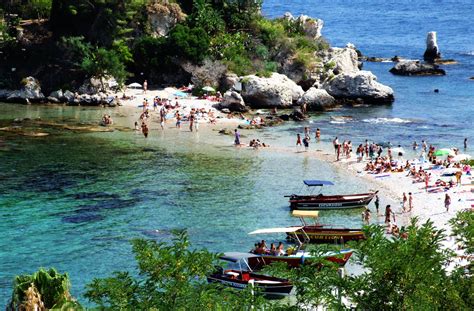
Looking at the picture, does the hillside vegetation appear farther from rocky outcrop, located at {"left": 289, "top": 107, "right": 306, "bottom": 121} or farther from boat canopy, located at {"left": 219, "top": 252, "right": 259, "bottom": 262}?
boat canopy, located at {"left": 219, "top": 252, "right": 259, "bottom": 262}

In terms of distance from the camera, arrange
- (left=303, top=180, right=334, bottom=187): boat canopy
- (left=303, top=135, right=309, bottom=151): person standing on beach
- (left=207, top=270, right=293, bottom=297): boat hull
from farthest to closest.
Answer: (left=303, top=135, right=309, bottom=151): person standing on beach < (left=303, top=180, right=334, bottom=187): boat canopy < (left=207, top=270, right=293, bottom=297): boat hull

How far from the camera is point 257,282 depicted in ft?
120

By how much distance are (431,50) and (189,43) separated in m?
48.6

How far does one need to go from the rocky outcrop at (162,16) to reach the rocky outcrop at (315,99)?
1804cm

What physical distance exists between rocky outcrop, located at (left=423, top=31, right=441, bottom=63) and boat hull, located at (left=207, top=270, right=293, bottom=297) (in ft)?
286

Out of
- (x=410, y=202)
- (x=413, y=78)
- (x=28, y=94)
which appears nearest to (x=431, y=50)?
(x=413, y=78)

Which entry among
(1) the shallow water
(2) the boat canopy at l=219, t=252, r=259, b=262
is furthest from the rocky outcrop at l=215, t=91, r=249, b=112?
(2) the boat canopy at l=219, t=252, r=259, b=262

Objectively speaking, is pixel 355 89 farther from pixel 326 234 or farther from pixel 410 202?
pixel 326 234

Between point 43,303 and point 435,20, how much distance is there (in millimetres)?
160259

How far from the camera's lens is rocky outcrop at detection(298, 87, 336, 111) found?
80.7 m

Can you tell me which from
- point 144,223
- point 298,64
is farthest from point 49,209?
point 298,64

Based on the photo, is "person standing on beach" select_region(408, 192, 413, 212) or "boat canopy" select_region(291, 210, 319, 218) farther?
"person standing on beach" select_region(408, 192, 413, 212)

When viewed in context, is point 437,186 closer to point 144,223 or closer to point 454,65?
point 144,223

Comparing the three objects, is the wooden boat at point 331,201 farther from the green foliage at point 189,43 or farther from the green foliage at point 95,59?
the green foliage at point 189,43
